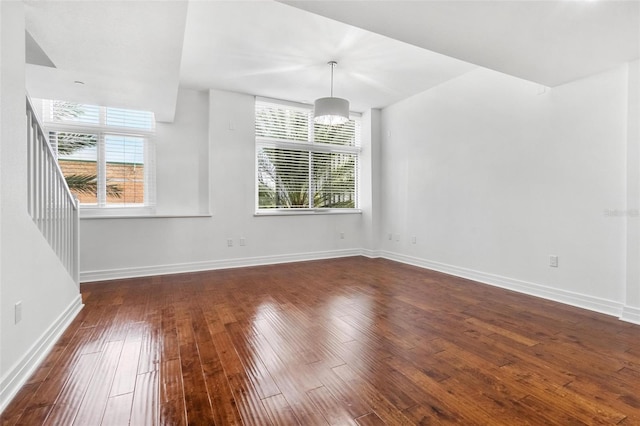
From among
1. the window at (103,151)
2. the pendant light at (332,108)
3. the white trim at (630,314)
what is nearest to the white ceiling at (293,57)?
the pendant light at (332,108)

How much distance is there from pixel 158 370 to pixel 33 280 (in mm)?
1008

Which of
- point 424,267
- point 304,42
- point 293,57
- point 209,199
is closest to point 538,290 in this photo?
point 424,267

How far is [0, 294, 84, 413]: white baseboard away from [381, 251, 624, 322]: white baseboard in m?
4.27

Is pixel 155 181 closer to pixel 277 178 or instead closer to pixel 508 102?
pixel 277 178

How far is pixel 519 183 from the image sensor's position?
3482 millimetres

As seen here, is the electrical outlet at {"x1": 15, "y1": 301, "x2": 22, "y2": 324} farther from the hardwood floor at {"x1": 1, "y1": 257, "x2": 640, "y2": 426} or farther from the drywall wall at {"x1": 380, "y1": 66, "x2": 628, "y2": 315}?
the drywall wall at {"x1": 380, "y1": 66, "x2": 628, "y2": 315}

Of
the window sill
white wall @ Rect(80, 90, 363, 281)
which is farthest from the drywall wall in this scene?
white wall @ Rect(80, 90, 363, 281)

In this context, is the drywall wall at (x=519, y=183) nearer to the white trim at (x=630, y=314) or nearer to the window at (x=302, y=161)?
the white trim at (x=630, y=314)

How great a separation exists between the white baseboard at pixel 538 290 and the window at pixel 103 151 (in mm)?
4450

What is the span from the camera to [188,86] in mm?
4516

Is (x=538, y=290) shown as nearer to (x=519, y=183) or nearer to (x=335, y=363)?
(x=519, y=183)

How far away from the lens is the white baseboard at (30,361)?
151 cm

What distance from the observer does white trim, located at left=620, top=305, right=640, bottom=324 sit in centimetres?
255

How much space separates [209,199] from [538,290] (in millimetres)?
4412
